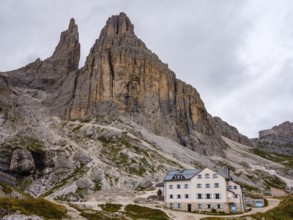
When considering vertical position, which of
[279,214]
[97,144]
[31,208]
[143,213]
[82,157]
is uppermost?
[97,144]

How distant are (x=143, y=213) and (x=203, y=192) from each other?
17946 millimetres

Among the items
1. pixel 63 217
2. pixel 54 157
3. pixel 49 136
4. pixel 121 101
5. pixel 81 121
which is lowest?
pixel 63 217

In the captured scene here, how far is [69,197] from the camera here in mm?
93750

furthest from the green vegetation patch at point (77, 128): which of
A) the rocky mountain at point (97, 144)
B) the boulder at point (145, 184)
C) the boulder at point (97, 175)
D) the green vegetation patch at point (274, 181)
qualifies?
the green vegetation patch at point (274, 181)

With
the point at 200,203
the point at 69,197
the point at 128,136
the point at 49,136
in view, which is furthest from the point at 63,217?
the point at 49,136

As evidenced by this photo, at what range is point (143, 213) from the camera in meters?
58.0

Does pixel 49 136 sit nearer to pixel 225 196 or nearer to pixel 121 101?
pixel 121 101

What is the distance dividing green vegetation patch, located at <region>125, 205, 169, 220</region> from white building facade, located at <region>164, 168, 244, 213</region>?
38.5 feet

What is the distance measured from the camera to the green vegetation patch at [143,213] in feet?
178

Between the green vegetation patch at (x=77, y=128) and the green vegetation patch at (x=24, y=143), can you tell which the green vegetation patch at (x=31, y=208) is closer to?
the green vegetation patch at (x=24, y=143)

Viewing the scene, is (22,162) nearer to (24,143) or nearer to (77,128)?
(24,143)

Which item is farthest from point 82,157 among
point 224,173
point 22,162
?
point 224,173

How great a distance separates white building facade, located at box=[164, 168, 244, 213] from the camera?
67000 mm

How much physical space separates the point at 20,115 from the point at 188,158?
102 metres
